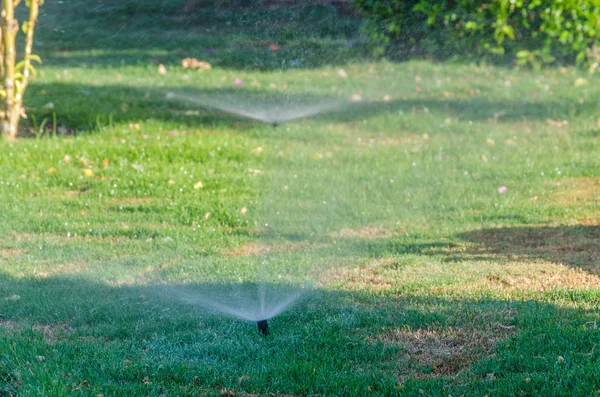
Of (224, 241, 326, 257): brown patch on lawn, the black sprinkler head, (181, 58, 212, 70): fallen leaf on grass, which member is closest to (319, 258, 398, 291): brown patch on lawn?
(224, 241, 326, 257): brown patch on lawn

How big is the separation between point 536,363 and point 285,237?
270 centimetres

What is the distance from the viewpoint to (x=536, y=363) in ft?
12.1

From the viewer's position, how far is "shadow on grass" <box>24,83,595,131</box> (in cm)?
960

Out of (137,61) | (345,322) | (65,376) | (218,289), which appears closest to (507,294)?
(345,322)

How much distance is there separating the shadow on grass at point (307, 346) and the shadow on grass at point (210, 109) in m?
5.00

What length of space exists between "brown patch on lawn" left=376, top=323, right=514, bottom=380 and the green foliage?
21.2 feet

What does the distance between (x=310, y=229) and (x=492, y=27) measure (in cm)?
663

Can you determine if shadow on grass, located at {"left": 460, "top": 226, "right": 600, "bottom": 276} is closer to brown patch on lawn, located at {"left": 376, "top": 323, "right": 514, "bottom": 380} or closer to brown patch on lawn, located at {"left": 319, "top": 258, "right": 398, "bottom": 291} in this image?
brown patch on lawn, located at {"left": 319, "top": 258, "right": 398, "bottom": 291}

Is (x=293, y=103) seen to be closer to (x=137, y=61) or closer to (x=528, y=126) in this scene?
(x=528, y=126)

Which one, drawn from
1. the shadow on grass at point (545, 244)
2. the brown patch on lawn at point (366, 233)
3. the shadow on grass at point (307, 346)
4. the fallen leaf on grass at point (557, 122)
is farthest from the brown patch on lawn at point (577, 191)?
the shadow on grass at point (307, 346)

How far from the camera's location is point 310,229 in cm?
630

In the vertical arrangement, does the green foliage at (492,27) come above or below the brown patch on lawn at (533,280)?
above

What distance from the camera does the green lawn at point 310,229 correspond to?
150 inches

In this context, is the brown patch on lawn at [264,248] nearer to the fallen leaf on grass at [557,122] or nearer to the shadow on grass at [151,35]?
the shadow on grass at [151,35]
